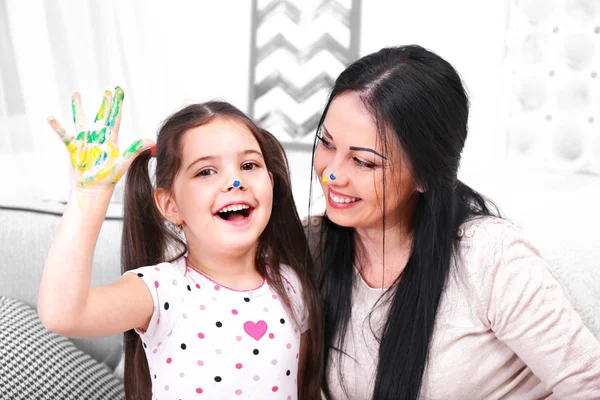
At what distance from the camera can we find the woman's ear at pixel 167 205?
135cm

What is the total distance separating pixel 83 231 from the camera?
1.04m

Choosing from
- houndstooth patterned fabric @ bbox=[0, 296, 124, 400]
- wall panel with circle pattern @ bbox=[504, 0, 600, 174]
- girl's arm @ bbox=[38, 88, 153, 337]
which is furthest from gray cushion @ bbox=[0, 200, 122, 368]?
wall panel with circle pattern @ bbox=[504, 0, 600, 174]

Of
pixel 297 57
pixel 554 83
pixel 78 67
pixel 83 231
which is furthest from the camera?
pixel 297 57

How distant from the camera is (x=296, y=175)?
3.30 metres

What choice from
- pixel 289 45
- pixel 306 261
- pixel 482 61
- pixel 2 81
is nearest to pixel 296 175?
pixel 289 45

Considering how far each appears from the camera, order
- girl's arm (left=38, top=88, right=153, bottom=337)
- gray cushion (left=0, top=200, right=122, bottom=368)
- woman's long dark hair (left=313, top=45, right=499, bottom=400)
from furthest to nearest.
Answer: gray cushion (left=0, top=200, right=122, bottom=368) → woman's long dark hair (left=313, top=45, right=499, bottom=400) → girl's arm (left=38, top=88, right=153, bottom=337)

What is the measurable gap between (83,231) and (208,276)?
339 millimetres

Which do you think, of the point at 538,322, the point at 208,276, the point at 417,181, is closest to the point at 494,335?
the point at 538,322

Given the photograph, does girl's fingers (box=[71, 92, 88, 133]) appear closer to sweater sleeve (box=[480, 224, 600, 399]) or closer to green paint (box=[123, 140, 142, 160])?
green paint (box=[123, 140, 142, 160])

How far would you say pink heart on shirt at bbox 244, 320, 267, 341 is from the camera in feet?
4.24

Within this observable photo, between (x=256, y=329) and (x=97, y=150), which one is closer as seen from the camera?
(x=97, y=150)

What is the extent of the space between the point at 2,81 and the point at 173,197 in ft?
5.60

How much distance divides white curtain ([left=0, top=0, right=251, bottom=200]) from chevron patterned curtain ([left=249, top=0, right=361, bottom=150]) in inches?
11.3

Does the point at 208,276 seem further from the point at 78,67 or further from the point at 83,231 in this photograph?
the point at 78,67
